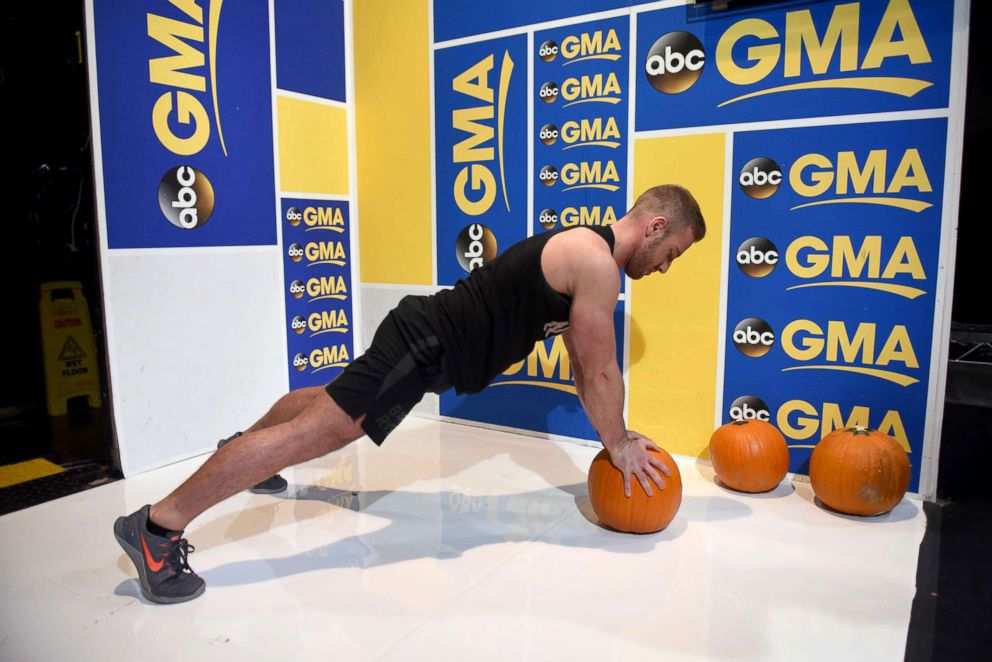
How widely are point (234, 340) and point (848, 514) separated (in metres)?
3.10

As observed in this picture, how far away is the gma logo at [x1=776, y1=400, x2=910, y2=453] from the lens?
3053 millimetres

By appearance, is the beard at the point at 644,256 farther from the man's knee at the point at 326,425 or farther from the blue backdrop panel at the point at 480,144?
the blue backdrop panel at the point at 480,144

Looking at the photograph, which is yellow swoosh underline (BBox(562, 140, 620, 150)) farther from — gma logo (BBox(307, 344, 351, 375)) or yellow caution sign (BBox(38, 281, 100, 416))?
yellow caution sign (BBox(38, 281, 100, 416))

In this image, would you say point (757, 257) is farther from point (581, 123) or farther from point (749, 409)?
point (581, 123)

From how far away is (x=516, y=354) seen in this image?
2631 millimetres

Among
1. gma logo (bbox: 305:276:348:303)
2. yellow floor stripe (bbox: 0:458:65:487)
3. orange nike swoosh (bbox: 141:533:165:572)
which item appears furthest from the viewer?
gma logo (bbox: 305:276:348:303)

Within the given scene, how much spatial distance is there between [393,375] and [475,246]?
5.71 ft

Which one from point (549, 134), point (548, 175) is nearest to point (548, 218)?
point (548, 175)

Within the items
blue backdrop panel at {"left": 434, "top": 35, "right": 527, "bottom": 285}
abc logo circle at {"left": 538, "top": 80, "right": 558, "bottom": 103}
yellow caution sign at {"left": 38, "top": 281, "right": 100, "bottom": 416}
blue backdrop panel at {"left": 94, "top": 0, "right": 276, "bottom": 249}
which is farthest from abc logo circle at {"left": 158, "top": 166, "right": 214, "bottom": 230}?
abc logo circle at {"left": 538, "top": 80, "right": 558, "bottom": 103}

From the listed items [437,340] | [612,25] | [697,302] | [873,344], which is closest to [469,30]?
[612,25]

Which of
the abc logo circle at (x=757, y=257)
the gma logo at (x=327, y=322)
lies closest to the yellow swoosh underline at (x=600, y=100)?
the abc logo circle at (x=757, y=257)

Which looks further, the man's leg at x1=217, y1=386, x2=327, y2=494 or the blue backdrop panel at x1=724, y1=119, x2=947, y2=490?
the blue backdrop panel at x1=724, y1=119, x2=947, y2=490

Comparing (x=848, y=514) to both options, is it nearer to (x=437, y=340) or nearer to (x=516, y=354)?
(x=516, y=354)

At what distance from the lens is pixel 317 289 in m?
4.30
